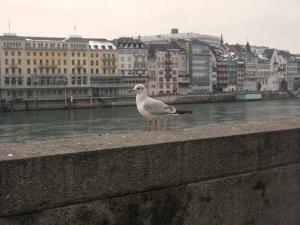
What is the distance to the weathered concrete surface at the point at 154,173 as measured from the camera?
2686 millimetres

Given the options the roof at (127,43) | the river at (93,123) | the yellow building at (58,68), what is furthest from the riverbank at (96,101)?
the river at (93,123)

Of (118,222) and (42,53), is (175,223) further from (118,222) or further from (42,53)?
(42,53)

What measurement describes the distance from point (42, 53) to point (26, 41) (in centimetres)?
332

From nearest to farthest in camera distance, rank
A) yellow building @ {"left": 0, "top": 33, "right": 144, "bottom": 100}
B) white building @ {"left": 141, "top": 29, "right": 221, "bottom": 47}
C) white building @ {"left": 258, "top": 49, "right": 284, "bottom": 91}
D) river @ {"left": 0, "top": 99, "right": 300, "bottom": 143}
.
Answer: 1. river @ {"left": 0, "top": 99, "right": 300, "bottom": 143}
2. yellow building @ {"left": 0, "top": 33, "right": 144, "bottom": 100}
3. white building @ {"left": 141, "top": 29, "right": 221, "bottom": 47}
4. white building @ {"left": 258, "top": 49, "right": 284, "bottom": 91}

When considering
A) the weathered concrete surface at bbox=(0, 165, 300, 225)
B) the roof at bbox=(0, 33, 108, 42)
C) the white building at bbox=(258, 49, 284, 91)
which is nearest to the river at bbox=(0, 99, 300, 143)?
the weathered concrete surface at bbox=(0, 165, 300, 225)

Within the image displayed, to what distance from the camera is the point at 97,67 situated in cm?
9531

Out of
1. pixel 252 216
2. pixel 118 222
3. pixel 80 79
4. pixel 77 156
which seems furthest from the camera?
pixel 80 79

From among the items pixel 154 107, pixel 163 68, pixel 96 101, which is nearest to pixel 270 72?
pixel 163 68

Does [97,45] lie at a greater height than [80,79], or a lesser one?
greater

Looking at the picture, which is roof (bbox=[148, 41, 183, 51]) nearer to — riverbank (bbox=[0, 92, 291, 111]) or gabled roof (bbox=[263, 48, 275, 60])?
riverbank (bbox=[0, 92, 291, 111])

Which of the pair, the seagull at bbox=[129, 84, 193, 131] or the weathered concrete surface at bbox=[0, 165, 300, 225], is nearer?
the weathered concrete surface at bbox=[0, 165, 300, 225]

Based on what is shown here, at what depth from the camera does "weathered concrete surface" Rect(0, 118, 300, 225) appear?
2.69m

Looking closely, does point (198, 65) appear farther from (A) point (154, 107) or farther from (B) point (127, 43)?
(A) point (154, 107)

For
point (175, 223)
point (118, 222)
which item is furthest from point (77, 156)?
point (175, 223)
